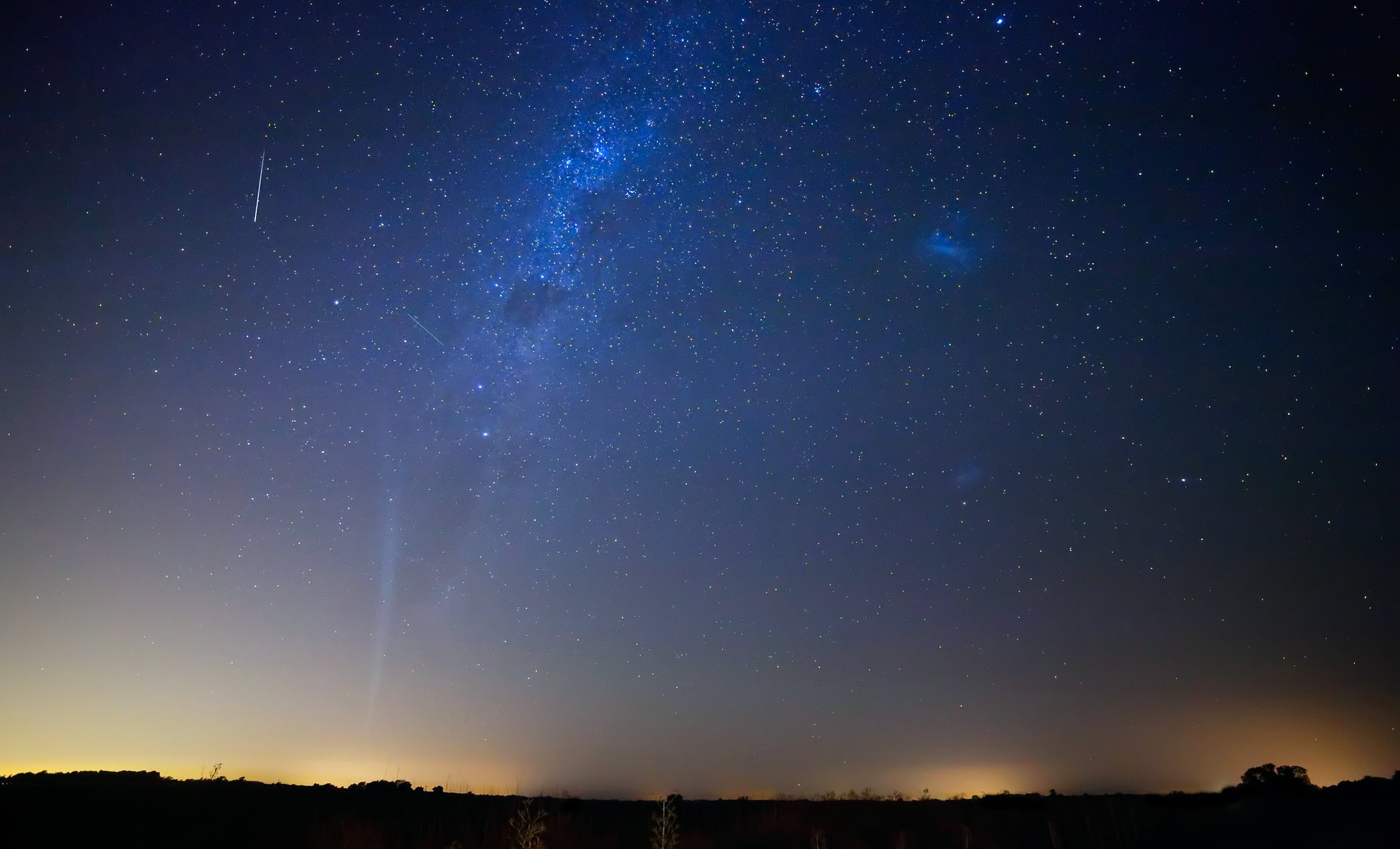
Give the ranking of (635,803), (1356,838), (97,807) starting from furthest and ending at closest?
(635,803) < (97,807) < (1356,838)

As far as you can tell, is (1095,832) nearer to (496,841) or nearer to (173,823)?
(496,841)

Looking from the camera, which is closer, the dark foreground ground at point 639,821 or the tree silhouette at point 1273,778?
the dark foreground ground at point 639,821

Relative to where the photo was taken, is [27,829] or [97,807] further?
[97,807]

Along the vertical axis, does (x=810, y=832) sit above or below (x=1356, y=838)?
A: below

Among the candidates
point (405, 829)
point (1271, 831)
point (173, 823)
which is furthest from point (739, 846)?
point (173, 823)

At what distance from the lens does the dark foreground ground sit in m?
22.8

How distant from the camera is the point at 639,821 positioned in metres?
37.1

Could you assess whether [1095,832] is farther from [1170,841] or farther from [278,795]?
[278,795]

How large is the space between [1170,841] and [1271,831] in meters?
2.85

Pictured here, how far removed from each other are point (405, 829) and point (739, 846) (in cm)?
1330

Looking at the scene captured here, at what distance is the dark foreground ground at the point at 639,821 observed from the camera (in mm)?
22781

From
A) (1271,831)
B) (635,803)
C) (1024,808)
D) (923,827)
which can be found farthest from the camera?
(635,803)

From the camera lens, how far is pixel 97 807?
25844 mm

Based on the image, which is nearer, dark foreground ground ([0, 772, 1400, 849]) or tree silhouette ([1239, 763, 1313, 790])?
dark foreground ground ([0, 772, 1400, 849])
